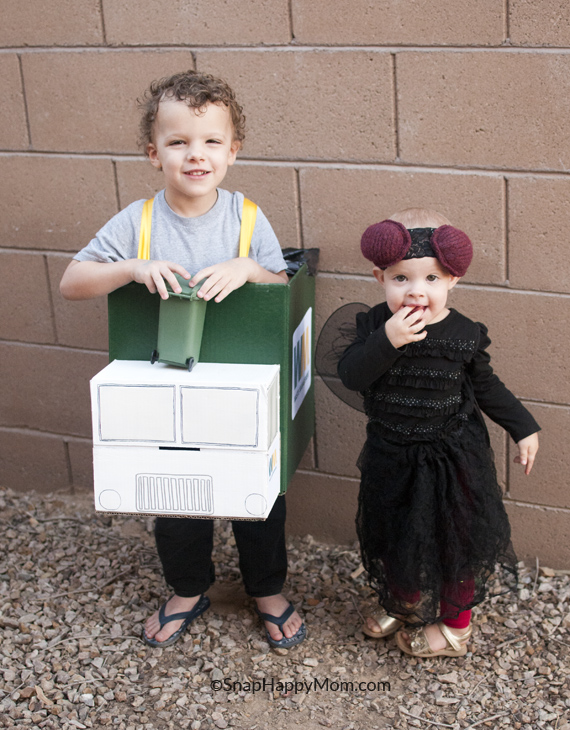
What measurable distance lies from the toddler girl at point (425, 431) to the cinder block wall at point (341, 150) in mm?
405

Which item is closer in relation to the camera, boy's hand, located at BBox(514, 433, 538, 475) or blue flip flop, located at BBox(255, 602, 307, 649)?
boy's hand, located at BBox(514, 433, 538, 475)

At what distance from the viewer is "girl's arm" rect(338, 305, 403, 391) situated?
6.31 feet

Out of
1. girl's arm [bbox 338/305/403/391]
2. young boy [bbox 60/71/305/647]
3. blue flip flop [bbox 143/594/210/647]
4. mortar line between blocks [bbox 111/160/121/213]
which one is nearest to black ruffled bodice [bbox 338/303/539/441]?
girl's arm [bbox 338/305/403/391]

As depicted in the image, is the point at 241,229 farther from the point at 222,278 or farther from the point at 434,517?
the point at 434,517

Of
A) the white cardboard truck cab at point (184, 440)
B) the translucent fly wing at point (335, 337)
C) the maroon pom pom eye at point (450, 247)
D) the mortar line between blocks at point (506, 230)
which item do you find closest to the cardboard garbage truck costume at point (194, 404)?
the white cardboard truck cab at point (184, 440)

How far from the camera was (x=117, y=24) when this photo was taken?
8.43ft

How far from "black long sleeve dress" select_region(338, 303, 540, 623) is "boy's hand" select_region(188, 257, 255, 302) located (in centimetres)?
34

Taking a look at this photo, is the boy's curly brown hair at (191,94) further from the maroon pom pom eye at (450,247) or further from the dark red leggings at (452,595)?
the dark red leggings at (452,595)

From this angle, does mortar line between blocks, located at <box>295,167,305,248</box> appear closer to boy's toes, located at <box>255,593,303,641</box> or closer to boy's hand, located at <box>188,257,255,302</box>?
boy's hand, located at <box>188,257,255,302</box>

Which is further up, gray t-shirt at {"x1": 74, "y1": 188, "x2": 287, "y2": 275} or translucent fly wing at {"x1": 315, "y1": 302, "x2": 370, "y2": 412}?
gray t-shirt at {"x1": 74, "y1": 188, "x2": 287, "y2": 275}

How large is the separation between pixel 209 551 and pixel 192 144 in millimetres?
1155

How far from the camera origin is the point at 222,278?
6.28ft

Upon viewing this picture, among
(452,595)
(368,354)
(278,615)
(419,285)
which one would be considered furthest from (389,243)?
(278,615)

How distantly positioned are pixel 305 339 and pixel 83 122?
1059 mm
